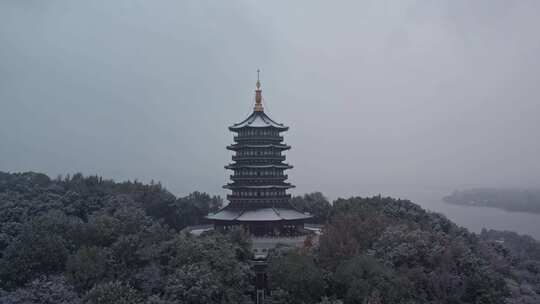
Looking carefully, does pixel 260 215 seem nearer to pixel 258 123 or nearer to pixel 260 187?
pixel 260 187

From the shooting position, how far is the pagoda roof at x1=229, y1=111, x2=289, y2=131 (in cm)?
4328

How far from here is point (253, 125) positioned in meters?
43.3

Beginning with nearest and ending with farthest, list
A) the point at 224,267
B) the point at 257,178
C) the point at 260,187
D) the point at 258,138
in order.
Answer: the point at 224,267 → the point at 260,187 → the point at 257,178 → the point at 258,138

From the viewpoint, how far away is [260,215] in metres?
39.2

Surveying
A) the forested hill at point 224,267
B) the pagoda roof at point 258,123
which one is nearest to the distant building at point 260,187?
the pagoda roof at point 258,123

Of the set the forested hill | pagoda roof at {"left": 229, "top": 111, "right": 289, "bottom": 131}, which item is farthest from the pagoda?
the forested hill

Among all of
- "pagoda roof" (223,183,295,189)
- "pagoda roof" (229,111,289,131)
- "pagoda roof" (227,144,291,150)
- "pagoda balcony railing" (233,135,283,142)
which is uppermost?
"pagoda roof" (229,111,289,131)

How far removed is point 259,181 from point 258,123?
519cm

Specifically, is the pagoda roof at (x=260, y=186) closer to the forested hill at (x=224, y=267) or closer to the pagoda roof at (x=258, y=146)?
the pagoda roof at (x=258, y=146)

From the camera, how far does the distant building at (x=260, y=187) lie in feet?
127

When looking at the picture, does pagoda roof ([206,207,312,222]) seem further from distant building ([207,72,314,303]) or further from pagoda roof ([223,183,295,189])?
pagoda roof ([223,183,295,189])

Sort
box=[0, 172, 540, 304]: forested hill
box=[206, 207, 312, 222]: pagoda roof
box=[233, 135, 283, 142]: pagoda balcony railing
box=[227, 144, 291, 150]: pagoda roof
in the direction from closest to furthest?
box=[0, 172, 540, 304]: forested hill < box=[206, 207, 312, 222]: pagoda roof < box=[227, 144, 291, 150]: pagoda roof < box=[233, 135, 283, 142]: pagoda balcony railing

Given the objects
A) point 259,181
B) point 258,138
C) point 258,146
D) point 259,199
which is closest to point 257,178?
point 259,181

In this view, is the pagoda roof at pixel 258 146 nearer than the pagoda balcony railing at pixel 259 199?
No
